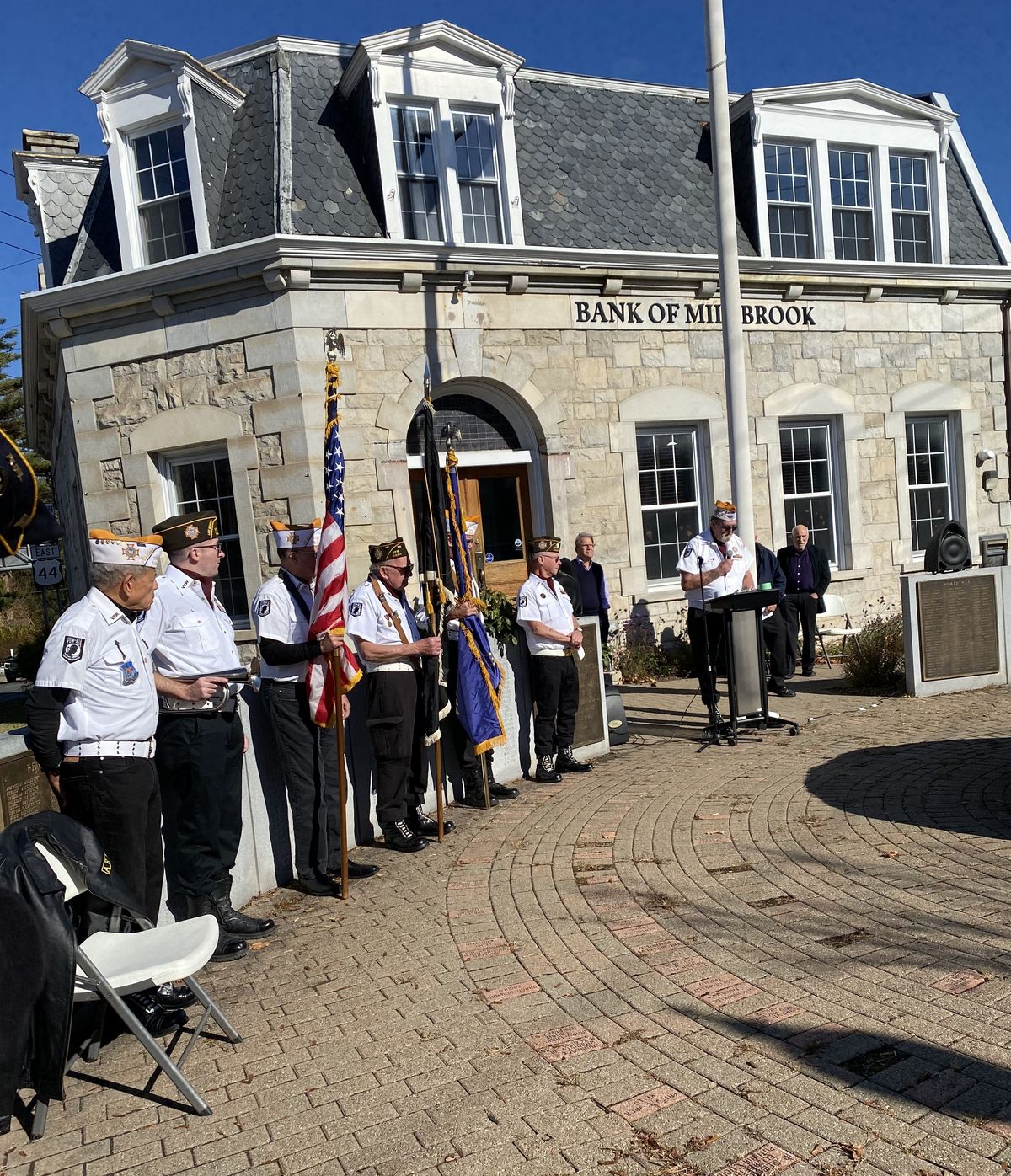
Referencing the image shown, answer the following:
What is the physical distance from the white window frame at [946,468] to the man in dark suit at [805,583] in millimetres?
3759

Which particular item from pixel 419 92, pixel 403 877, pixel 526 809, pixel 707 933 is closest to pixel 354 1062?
pixel 707 933

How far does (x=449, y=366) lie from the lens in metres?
12.1

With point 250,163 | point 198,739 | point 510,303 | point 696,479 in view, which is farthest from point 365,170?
point 198,739

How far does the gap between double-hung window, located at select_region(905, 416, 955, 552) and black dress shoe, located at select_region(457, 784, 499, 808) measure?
10.5 meters

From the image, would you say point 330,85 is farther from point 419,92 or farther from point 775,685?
point 775,685

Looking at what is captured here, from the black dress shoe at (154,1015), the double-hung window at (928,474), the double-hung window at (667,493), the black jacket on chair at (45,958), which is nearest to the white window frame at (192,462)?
the double-hung window at (667,493)

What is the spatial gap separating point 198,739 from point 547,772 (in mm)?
3594

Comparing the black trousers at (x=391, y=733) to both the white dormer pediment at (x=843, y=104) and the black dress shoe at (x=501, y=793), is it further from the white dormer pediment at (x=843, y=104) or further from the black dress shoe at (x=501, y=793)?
the white dormer pediment at (x=843, y=104)

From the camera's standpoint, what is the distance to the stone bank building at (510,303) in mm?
11508

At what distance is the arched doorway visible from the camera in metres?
12.5

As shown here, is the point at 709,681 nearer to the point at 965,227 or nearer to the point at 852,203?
the point at 852,203

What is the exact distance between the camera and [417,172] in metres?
12.1

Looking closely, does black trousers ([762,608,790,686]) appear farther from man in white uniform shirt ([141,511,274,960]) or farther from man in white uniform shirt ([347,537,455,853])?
man in white uniform shirt ([141,511,274,960])

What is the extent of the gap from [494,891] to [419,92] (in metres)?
10.2
